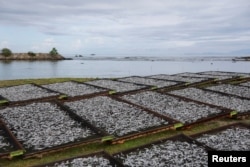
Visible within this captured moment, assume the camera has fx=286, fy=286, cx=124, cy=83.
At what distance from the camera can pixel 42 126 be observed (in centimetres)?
880

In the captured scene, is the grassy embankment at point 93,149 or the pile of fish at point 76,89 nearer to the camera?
the grassy embankment at point 93,149

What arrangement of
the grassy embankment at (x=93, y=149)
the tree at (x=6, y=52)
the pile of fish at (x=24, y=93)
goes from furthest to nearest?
the tree at (x=6, y=52) → the pile of fish at (x=24, y=93) → the grassy embankment at (x=93, y=149)

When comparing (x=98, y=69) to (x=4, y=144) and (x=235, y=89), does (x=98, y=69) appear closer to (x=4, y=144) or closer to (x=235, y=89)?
(x=235, y=89)

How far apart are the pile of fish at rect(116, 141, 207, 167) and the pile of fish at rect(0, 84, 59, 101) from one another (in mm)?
7348

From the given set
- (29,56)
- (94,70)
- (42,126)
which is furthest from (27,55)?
(42,126)

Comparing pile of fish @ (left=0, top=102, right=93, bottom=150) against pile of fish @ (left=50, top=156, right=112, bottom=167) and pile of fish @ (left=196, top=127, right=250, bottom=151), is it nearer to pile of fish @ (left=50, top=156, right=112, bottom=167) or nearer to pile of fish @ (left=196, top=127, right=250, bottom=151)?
pile of fish @ (left=50, top=156, right=112, bottom=167)

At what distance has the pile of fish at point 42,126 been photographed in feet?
25.3

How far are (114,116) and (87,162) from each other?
348 centimetres

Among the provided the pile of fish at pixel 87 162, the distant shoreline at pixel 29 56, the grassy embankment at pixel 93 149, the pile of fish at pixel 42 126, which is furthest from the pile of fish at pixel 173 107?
the distant shoreline at pixel 29 56

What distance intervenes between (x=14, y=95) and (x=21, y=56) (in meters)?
93.9

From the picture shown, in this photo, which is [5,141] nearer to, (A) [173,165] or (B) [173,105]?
(A) [173,165]

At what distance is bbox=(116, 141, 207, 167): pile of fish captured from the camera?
645 centimetres

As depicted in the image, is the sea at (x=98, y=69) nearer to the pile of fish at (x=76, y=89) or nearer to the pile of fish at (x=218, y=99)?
the pile of fish at (x=76, y=89)

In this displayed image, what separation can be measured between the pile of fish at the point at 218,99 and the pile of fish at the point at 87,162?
250 inches
